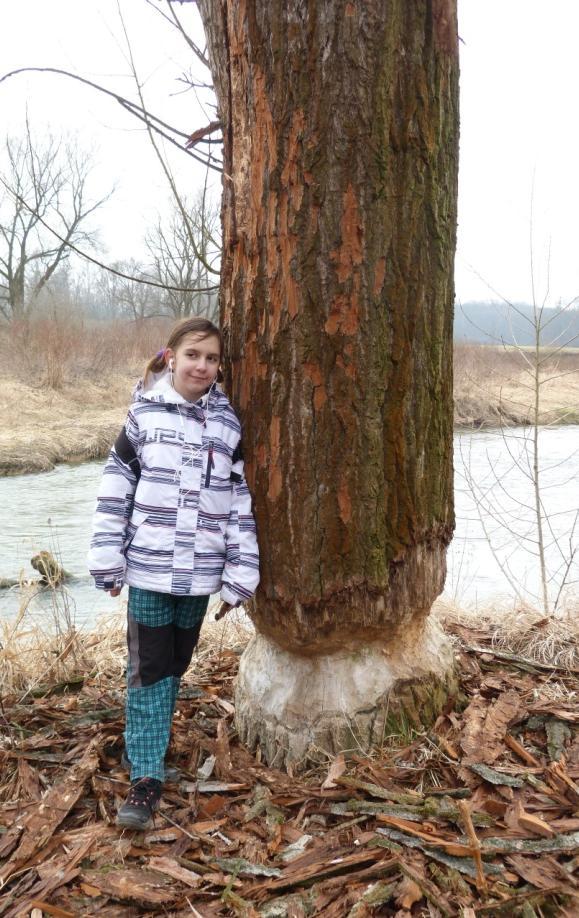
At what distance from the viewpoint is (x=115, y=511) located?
7.00 ft

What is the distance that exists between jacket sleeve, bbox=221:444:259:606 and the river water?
1.97m

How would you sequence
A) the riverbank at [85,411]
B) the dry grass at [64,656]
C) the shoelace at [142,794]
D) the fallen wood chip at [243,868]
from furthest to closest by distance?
the riverbank at [85,411], the dry grass at [64,656], the shoelace at [142,794], the fallen wood chip at [243,868]

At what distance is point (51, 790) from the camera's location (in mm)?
2152

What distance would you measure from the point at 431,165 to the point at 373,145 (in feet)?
0.66

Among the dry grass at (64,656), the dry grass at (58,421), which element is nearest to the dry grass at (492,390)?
the dry grass at (58,421)

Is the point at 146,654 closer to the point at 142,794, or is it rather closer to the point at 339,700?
the point at 142,794

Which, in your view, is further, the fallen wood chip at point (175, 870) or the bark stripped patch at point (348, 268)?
the bark stripped patch at point (348, 268)

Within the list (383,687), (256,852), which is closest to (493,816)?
(383,687)

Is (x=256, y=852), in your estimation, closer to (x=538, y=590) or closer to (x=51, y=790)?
(x=51, y=790)

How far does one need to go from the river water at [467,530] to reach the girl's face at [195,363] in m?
2.04

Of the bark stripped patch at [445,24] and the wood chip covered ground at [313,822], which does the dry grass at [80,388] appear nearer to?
the wood chip covered ground at [313,822]

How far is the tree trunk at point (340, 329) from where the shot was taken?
76.4 inches

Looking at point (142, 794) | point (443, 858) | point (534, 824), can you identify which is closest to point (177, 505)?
point (142, 794)

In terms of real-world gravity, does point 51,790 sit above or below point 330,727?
below
